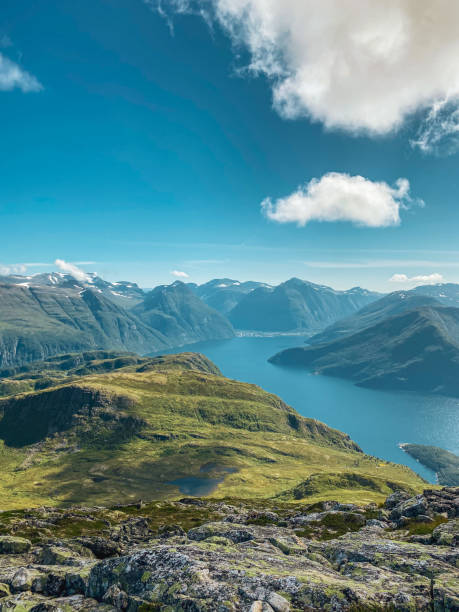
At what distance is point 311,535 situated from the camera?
53.8 metres

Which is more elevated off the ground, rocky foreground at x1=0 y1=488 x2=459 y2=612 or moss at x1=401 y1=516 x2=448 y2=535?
rocky foreground at x1=0 y1=488 x2=459 y2=612

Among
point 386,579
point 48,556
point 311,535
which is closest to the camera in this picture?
point 386,579

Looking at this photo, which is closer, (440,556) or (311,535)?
(440,556)

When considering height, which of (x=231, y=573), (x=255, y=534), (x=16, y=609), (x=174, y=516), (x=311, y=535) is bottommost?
(x=174, y=516)

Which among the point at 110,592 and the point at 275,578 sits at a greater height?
the point at 275,578

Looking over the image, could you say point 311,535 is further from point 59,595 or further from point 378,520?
point 59,595

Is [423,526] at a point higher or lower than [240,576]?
lower

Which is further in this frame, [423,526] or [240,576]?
[423,526]

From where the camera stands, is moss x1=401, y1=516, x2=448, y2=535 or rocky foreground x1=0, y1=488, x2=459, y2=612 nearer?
rocky foreground x1=0, y1=488, x2=459, y2=612

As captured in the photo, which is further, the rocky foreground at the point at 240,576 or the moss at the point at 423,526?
the moss at the point at 423,526

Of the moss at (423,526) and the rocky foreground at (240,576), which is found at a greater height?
the rocky foreground at (240,576)

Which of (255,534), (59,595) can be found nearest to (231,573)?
(59,595)

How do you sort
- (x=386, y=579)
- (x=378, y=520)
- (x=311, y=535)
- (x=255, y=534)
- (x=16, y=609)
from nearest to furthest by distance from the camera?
(x=16, y=609) → (x=386, y=579) → (x=255, y=534) → (x=311, y=535) → (x=378, y=520)

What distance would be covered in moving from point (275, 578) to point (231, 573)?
3.12m
